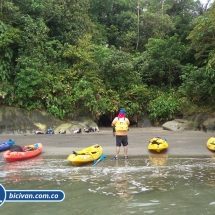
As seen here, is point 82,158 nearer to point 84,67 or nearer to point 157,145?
point 157,145

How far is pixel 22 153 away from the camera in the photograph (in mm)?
10898

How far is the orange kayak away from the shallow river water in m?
0.37

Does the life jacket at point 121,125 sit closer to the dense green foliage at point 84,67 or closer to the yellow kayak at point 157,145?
the yellow kayak at point 157,145

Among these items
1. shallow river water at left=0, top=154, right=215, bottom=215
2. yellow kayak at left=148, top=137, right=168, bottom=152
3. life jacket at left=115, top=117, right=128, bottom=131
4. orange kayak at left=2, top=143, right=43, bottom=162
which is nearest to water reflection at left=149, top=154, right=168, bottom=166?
shallow river water at left=0, top=154, right=215, bottom=215

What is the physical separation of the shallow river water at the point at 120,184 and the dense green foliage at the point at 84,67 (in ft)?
34.6

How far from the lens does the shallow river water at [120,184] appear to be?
5.34 metres

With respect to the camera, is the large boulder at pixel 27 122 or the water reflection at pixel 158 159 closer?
the water reflection at pixel 158 159

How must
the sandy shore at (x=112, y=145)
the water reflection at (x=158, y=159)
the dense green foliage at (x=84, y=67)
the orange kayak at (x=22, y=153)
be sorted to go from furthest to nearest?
1. the dense green foliage at (x=84, y=67)
2. the sandy shore at (x=112, y=145)
3. the orange kayak at (x=22, y=153)
4. the water reflection at (x=158, y=159)

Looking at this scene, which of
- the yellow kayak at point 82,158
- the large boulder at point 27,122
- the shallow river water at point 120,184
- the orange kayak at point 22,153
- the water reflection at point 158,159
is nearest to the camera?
the shallow river water at point 120,184

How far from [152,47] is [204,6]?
16.0 metres

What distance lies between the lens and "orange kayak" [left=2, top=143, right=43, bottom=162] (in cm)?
1050

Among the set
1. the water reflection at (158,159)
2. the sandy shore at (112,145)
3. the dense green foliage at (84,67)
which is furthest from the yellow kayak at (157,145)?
the dense green foliage at (84,67)

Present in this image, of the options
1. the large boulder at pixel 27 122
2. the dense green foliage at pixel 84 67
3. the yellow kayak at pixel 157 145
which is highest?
the dense green foliage at pixel 84 67

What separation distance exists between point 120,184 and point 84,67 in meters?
17.5
